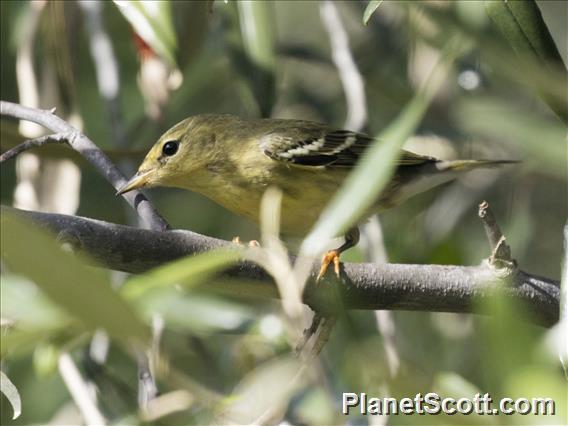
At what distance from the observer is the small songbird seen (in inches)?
161

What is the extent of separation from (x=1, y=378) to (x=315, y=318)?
2.83 feet

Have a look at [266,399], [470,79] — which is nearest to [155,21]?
[266,399]

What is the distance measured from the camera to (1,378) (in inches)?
97.7

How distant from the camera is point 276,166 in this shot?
4.23 m

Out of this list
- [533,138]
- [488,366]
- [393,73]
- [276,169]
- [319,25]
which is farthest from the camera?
[319,25]

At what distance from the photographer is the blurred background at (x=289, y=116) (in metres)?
1.73

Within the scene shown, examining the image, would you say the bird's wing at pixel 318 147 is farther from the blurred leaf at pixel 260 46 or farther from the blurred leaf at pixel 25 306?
the blurred leaf at pixel 25 306

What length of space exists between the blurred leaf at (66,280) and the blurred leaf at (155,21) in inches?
72.4

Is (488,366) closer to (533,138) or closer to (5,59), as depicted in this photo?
(533,138)

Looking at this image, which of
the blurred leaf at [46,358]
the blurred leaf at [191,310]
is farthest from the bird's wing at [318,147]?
the blurred leaf at [46,358]

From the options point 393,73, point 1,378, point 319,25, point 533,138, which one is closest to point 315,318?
point 1,378

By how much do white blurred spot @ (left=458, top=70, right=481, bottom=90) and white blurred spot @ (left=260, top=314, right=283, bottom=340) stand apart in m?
2.10

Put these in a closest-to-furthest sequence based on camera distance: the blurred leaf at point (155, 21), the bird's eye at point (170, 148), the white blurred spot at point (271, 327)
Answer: the blurred leaf at point (155, 21) → the white blurred spot at point (271, 327) → the bird's eye at point (170, 148)

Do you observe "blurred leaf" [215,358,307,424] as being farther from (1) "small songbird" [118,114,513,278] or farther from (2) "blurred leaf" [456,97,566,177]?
(1) "small songbird" [118,114,513,278]
